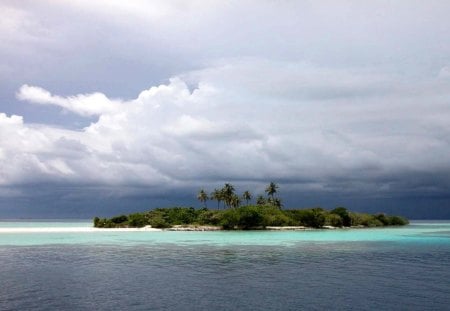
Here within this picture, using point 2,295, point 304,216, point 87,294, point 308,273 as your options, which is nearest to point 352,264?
point 308,273

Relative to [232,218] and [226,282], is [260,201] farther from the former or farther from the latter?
[226,282]

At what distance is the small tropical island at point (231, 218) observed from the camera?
140625mm

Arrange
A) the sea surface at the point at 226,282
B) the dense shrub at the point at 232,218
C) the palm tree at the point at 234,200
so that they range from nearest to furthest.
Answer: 1. the sea surface at the point at 226,282
2. the dense shrub at the point at 232,218
3. the palm tree at the point at 234,200

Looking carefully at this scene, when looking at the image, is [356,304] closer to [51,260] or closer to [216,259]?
[216,259]

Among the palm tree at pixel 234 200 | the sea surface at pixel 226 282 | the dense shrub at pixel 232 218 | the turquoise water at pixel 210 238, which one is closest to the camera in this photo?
the sea surface at pixel 226 282

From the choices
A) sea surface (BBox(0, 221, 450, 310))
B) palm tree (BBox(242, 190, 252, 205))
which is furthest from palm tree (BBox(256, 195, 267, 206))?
sea surface (BBox(0, 221, 450, 310))

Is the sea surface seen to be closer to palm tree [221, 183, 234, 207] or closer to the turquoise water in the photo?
the turquoise water

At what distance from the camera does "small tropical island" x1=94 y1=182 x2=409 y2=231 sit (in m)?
141

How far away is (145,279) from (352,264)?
2337 cm

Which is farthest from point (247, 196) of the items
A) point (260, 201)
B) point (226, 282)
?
point (226, 282)

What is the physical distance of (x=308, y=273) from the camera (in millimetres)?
43031

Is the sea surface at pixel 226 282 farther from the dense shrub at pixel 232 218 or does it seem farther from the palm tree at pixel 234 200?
the palm tree at pixel 234 200

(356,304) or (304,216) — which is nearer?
(356,304)

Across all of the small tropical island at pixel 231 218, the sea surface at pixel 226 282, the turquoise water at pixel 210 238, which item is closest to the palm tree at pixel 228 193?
the small tropical island at pixel 231 218
